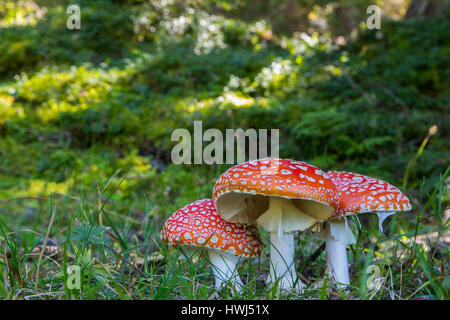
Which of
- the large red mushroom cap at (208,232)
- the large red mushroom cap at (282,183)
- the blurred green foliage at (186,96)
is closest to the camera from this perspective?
the large red mushroom cap at (282,183)

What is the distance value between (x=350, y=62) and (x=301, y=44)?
1.19 meters

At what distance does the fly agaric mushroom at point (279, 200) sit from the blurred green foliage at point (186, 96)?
1.43 metres

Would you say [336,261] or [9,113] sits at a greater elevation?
[9,113]

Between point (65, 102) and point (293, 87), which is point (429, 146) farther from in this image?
point (65, 102)

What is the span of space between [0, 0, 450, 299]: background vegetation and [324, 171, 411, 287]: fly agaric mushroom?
21 centimetres

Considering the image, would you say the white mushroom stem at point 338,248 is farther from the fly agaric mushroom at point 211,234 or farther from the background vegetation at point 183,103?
the fly agaric mushroom at point 211,234

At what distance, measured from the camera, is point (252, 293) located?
1.55 m

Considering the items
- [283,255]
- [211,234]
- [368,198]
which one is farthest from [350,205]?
[211,234]

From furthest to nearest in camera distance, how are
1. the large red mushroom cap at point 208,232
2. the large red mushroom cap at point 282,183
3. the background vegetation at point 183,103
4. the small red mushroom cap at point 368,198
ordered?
the background vegetation at point 183,103, the large red mushroom cap at point 208,232, the small red mushroom cap at point 368,198, the large red mushroom cap at point 282,183

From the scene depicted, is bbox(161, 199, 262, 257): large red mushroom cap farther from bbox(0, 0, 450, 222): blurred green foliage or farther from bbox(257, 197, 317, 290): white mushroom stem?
bbox(0, 0, 450, 222): blurred green foliage

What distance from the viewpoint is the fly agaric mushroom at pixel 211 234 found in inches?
66.1

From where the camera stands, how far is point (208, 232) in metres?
1.69

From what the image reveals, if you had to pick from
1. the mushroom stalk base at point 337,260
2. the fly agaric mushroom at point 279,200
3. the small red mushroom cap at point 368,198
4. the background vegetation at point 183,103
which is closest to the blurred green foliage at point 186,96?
the background vegetation at point 183,103
